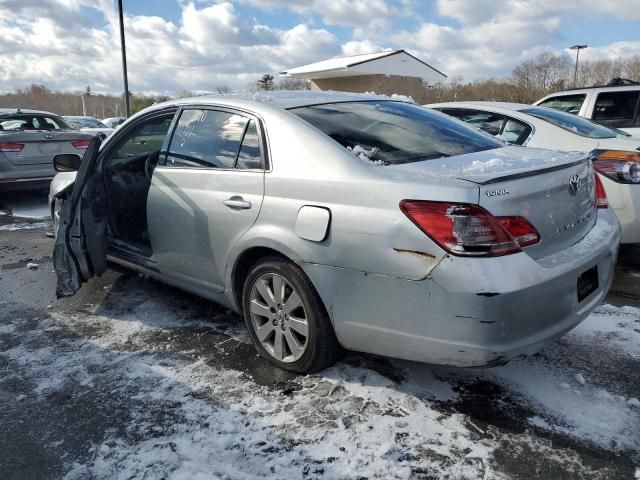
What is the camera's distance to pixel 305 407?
8.79ft

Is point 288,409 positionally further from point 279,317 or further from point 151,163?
point 151,163

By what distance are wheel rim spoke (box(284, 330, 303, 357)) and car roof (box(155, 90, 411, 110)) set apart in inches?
50.4

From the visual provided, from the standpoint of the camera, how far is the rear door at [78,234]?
3791mm

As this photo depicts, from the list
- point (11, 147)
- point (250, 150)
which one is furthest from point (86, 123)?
point (250, 150)

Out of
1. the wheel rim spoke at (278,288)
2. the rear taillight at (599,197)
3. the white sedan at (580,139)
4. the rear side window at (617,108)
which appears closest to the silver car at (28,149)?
the white sedan at (580,139)

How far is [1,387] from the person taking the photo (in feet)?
9.65

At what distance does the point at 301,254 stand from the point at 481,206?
0.90m

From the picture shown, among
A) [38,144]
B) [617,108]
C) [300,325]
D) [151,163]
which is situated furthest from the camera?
[38,144]

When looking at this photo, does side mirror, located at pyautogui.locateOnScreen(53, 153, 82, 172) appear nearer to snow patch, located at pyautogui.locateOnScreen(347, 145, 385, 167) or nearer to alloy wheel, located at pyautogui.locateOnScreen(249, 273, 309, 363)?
alloy wheel, located at pyautogui.locateOnScreen(249, 273, 309, 363)

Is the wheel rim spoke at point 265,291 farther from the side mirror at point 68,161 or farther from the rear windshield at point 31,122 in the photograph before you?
the rear windshield at point 31,122

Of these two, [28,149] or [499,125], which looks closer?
[499,125]

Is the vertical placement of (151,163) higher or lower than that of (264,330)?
higher

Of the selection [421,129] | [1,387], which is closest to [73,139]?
[1,387]

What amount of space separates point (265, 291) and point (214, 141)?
40.3 inches
